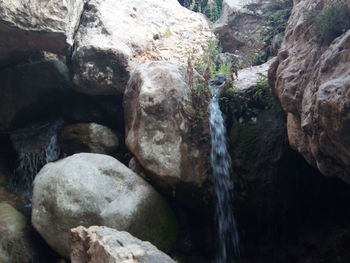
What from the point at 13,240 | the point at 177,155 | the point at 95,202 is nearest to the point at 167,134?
the point at 177,155

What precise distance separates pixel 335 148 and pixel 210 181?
8.16 ft

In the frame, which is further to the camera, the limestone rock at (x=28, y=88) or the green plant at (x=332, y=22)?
the limestone rock at (x=28, y=88)

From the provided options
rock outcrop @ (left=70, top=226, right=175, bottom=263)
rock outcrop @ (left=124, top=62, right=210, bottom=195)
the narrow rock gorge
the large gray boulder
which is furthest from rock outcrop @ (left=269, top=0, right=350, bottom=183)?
the large gray boulder

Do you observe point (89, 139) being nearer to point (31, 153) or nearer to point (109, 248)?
point (31, 153)

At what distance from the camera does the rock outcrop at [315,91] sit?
355 cm

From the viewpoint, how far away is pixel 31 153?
308 inches

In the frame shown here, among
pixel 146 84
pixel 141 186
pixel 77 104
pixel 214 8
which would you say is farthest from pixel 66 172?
pixel 214 8

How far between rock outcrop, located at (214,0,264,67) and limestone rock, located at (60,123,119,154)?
4.09 meters

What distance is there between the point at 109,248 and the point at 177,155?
2.32m

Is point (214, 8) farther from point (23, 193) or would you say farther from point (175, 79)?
point (23, 193)

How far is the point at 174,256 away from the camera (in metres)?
5.71

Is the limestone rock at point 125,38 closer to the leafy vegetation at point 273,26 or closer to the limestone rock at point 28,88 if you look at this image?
the limestone rock at point 28,88

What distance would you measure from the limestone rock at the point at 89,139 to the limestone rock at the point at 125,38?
29.6 inches

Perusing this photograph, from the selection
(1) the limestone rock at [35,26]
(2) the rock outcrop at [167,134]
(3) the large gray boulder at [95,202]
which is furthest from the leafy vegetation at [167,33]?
(3) the large gray boulder at [95,202]
